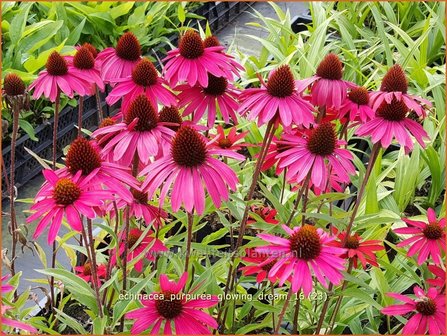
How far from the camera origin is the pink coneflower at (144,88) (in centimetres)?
99

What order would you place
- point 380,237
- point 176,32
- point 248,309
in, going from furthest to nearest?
point 176,32 < point 380,237 < point 248,309

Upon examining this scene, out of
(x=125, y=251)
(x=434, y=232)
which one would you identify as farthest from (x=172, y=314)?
(x=434, y=232)

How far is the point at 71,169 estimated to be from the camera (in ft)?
2.83

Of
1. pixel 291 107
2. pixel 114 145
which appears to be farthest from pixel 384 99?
pixel 114 145

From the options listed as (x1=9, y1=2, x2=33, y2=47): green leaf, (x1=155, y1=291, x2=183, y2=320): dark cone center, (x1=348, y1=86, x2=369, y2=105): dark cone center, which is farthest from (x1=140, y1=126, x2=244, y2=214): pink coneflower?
(x1=9, y1=2, x2=33, y2=47): green leaf

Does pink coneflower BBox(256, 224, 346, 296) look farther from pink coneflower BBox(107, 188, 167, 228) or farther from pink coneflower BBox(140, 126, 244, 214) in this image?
pink coneflower BBox(107, 188, 167, 228)

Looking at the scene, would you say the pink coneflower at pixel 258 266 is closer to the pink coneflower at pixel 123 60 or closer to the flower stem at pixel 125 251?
the flower stem at pixel 125 251

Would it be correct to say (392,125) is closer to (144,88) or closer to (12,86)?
(144,88)

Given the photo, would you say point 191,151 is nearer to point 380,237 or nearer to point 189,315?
point 189,315

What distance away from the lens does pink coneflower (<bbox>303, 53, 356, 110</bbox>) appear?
999mm

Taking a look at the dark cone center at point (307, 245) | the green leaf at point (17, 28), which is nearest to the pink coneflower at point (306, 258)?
the dark cone center at point (307, 245)

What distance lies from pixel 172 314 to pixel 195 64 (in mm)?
372

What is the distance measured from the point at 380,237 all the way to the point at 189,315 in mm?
574

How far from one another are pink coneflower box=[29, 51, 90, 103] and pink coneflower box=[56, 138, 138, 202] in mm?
253
